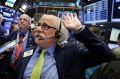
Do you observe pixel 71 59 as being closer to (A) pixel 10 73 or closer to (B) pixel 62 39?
(B) pixel 62 39

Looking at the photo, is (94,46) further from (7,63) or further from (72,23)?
(7,63)

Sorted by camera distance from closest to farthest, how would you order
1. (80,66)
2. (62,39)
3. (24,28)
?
(80,66)
(62,39)
(24,28)

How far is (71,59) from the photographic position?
115 inches

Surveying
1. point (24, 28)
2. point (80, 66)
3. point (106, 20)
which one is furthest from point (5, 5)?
point (80, 66)

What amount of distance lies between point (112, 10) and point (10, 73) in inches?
57.7

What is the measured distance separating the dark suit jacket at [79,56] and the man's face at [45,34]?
11 centimetres

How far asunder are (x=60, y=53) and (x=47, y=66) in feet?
0.58

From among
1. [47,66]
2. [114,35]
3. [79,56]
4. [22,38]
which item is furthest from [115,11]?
[22,38]

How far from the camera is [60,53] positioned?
301 cm

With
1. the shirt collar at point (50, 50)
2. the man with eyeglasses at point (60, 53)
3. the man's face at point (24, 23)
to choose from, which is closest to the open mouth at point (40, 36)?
the man with eyeglasses at point (60, 53)

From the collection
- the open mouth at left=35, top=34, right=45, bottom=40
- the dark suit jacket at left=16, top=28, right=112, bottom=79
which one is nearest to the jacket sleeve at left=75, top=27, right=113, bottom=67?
the dark suit jacket at left=16, top=28, right=112, bottom=79

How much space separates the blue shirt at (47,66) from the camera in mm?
2908

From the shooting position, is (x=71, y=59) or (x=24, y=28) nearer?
(x=71, y=59)

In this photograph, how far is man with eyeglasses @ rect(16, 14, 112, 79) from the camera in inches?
108
